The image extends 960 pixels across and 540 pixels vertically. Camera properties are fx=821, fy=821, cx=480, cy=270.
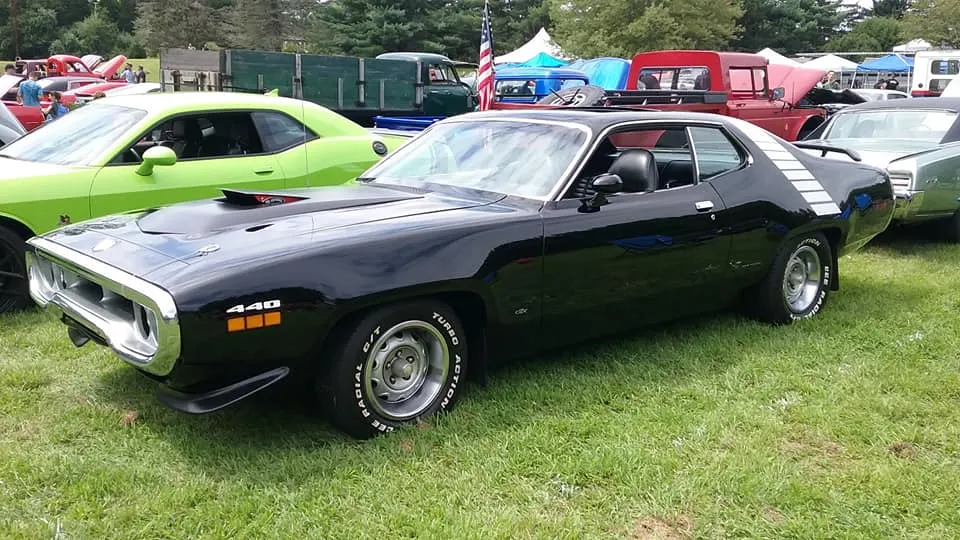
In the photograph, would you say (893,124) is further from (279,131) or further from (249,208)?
(249,208)

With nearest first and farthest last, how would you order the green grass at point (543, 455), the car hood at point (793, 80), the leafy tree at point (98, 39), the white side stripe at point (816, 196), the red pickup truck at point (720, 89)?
the green grass at point (543, 455) → the white side stripe at point (816, 196) → the red pickup truck at point (720, 89) → the car hood at point (793, 80) → the leafy tree at point (98, 39)

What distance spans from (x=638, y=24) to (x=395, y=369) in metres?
31.5

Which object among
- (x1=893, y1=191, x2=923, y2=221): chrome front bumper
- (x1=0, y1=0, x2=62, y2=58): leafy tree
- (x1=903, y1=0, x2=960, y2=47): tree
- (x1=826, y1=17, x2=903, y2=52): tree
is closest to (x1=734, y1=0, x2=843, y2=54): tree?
(x1=826, y1=17, x2=903, y2=52): tree

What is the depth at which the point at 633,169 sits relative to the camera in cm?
429

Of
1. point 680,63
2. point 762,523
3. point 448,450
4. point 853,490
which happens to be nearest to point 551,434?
point 448,450

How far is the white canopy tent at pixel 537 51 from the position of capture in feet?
113

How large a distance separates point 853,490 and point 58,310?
3.55 m

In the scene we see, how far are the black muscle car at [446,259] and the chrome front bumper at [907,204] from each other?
221 cm

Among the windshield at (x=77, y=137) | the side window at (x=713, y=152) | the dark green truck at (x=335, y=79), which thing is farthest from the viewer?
Answer: the dark green truck at (x=335, y=79)

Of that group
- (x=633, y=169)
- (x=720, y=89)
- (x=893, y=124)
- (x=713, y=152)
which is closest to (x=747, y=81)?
(x=720, y=89)

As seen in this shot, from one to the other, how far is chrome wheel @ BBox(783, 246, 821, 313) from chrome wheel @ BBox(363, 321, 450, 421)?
2801mm

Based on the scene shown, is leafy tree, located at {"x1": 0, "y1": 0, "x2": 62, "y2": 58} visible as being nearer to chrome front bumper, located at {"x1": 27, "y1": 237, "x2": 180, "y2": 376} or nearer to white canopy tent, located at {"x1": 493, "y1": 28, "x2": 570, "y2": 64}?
white canopy tent, located at {"x1": 493, "y1": 28, "x2": 570, "y2": 64}

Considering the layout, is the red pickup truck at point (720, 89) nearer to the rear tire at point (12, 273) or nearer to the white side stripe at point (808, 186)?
the white side stripe at point (808, 186)

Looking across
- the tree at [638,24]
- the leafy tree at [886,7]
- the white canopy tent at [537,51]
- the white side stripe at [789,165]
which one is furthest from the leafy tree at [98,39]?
the leafy tree at [886,7]
